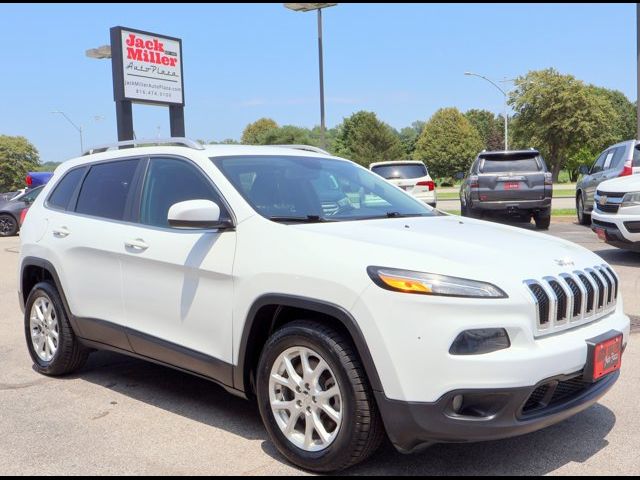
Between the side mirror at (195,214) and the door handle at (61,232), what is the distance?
1.57 m

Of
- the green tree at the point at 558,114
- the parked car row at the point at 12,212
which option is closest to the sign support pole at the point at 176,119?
the parked car row at the point at 12,212

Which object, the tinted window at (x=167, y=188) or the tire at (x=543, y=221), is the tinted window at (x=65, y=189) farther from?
the tire at (x=543, y=221)

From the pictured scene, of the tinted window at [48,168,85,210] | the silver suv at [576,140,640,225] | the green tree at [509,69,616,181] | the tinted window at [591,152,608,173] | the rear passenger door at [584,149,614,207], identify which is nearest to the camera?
the tinted window at [48,168,85,210]

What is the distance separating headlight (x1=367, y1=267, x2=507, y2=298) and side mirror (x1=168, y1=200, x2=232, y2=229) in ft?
3.55

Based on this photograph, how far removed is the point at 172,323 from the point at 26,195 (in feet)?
58.5

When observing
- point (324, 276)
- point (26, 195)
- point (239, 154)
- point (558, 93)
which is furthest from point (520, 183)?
point (558, 93)

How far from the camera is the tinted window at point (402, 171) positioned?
17516mm

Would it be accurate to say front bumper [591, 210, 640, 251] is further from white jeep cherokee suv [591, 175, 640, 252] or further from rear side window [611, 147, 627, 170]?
rear side window [611, 147, 627, 170]

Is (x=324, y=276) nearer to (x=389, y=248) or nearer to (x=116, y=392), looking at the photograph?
(x=389, y=248)

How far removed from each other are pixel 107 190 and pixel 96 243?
42 centimetres

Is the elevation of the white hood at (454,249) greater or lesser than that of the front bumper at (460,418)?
greater

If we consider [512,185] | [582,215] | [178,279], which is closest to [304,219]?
[178,279]

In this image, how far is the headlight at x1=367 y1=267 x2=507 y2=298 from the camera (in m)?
2.88

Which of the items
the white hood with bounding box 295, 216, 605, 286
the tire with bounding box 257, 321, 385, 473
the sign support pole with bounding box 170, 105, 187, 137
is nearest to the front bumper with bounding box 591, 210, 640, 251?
the white hood with bounding box 295, 216, 605, 286
